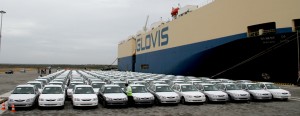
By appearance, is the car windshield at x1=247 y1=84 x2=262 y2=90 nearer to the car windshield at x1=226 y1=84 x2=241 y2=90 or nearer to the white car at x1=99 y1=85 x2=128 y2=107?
the car windshield at x1=226 y1=84 x2=241 y2=90

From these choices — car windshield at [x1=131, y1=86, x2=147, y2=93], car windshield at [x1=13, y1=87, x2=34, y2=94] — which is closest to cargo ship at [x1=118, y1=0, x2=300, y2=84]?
car windshield at [x1=131, y1=86, x2=147, y2=93]

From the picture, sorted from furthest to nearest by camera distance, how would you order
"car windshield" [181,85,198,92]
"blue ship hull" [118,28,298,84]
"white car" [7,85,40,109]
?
"blue ship hull" [118,28,298,84], "car windshield" [181,85,198,92], "white car" [7,85,40,109]

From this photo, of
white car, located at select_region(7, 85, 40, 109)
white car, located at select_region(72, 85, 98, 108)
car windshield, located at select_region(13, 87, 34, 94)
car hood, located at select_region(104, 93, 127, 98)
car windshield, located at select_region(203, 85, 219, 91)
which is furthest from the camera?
car windshield, located at select_region(203, 85, 219, 91)

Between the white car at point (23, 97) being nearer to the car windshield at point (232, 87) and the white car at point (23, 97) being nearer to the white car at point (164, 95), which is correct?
the white car at point (164, 95)

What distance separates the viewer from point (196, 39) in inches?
1478

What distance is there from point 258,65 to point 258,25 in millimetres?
3993

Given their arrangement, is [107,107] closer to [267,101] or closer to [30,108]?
[30,108]

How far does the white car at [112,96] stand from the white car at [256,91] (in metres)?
8.47

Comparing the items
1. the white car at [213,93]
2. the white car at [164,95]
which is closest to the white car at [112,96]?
the white car at [164,95]

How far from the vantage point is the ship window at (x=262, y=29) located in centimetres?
2506

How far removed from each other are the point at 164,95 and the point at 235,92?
478cm

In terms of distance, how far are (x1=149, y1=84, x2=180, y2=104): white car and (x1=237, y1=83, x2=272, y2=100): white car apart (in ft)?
17.6

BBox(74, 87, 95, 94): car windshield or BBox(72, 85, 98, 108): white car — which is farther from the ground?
BBox(74, 87, 95, 94): car windshield

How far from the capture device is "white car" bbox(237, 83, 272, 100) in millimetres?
17078
